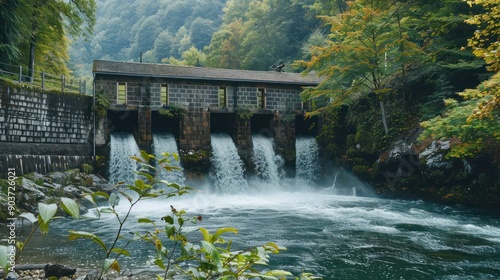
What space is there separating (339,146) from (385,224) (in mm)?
10528

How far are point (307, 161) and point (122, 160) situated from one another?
36.3ft

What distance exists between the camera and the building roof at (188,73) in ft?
69.7

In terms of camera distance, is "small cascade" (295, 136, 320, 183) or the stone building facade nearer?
the stone building facade

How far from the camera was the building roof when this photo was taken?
21234 millimetres

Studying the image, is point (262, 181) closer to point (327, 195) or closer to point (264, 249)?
point (327, 195)

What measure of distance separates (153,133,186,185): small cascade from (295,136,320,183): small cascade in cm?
741

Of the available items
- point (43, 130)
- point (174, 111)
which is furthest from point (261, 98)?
point (43, 130)

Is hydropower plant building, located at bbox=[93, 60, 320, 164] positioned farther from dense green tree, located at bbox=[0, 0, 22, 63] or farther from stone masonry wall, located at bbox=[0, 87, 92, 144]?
dense green tree, located at bbox=[0, 0, 22, 63]

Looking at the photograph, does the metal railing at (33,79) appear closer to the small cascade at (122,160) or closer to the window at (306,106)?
the small cascade at (122,160)

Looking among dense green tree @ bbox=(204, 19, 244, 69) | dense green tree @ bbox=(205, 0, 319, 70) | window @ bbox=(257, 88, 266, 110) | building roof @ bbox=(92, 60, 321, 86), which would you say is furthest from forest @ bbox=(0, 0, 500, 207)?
dense green tree @ bbox=(204, 19, 244, 69)

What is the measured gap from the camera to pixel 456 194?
598 inches

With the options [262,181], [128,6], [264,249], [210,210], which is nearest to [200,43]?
[128,6]

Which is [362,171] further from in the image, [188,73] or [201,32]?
[201,32]

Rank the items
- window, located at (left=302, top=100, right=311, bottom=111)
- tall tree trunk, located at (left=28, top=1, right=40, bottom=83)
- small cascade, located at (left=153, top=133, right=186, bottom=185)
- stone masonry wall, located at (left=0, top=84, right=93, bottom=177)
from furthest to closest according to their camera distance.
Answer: window, located at (left=302, top=100, right=311, bottom=111), small cascade, located at (left=153, top=133, right=186, bottom=185), tall tree trunk, located at (left=28, top=1, right=40, bottom=83), stone masonry wall, located at (left=0, top=84, right=93, bottom=177)
